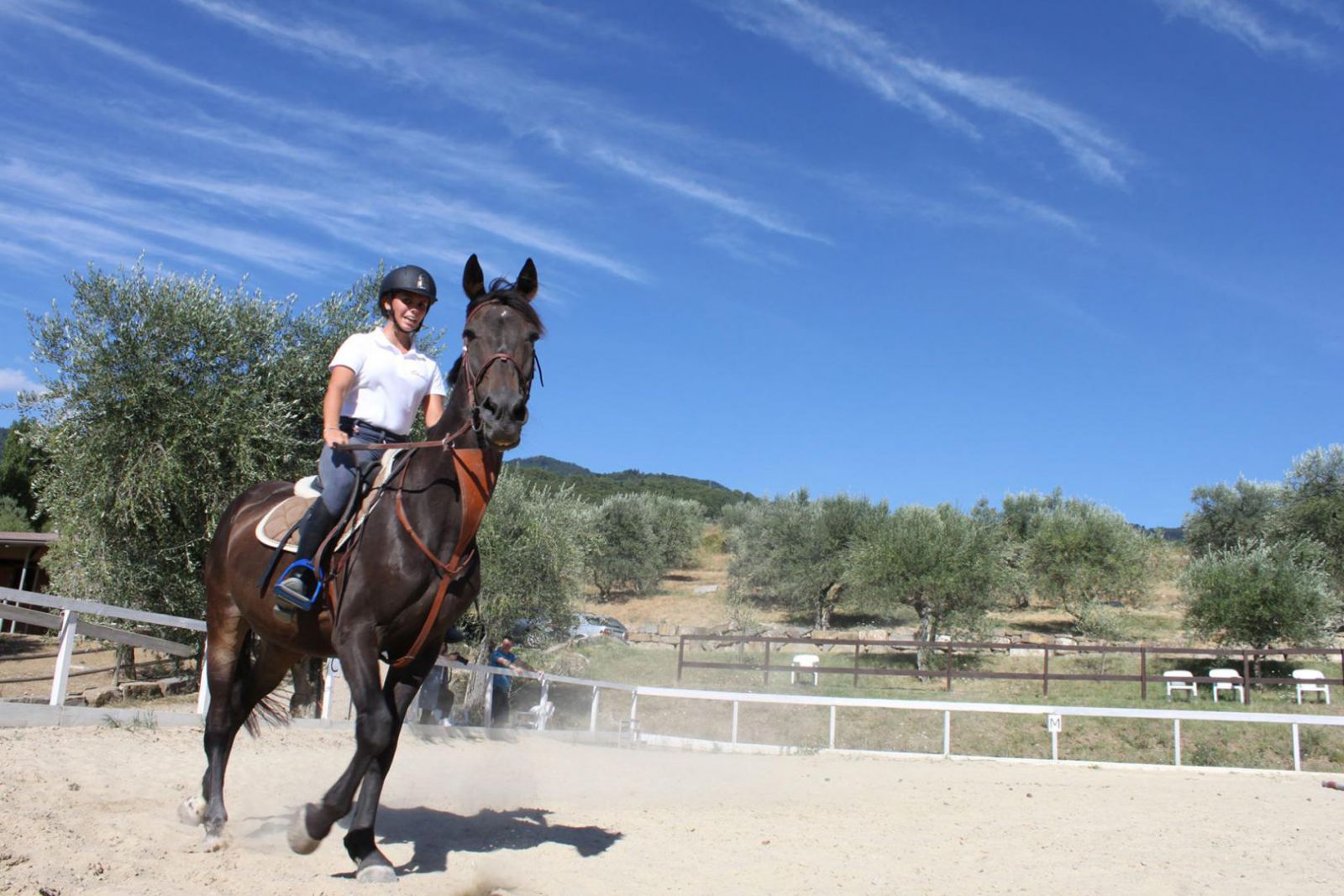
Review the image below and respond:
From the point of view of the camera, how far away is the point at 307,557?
5.49m

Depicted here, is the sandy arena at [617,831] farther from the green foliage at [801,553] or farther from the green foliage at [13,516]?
the green foliage at [13,516]

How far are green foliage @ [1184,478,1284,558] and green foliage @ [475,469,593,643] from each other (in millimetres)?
36935

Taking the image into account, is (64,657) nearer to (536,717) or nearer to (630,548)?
(536,717)

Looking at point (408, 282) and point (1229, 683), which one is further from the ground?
point (408, 282)

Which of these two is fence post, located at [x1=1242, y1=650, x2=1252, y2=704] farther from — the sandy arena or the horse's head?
the horse's head

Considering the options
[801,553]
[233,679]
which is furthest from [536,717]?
[801,553]

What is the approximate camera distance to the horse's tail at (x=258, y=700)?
22.0ft

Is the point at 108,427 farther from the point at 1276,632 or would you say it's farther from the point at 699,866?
the point at 1276,632

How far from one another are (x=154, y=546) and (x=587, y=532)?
11392mm

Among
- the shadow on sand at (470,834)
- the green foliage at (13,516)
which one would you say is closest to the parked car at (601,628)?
the shadow on sand at (470,834)

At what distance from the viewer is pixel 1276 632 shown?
97.0ft

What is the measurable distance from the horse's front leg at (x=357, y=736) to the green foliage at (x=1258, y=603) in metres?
31.4

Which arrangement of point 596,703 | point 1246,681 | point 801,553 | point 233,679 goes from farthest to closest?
1. point 801,553
2. point 1246,681
3. point 596,703
4. point 233,679

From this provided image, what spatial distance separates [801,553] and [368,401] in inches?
1663
